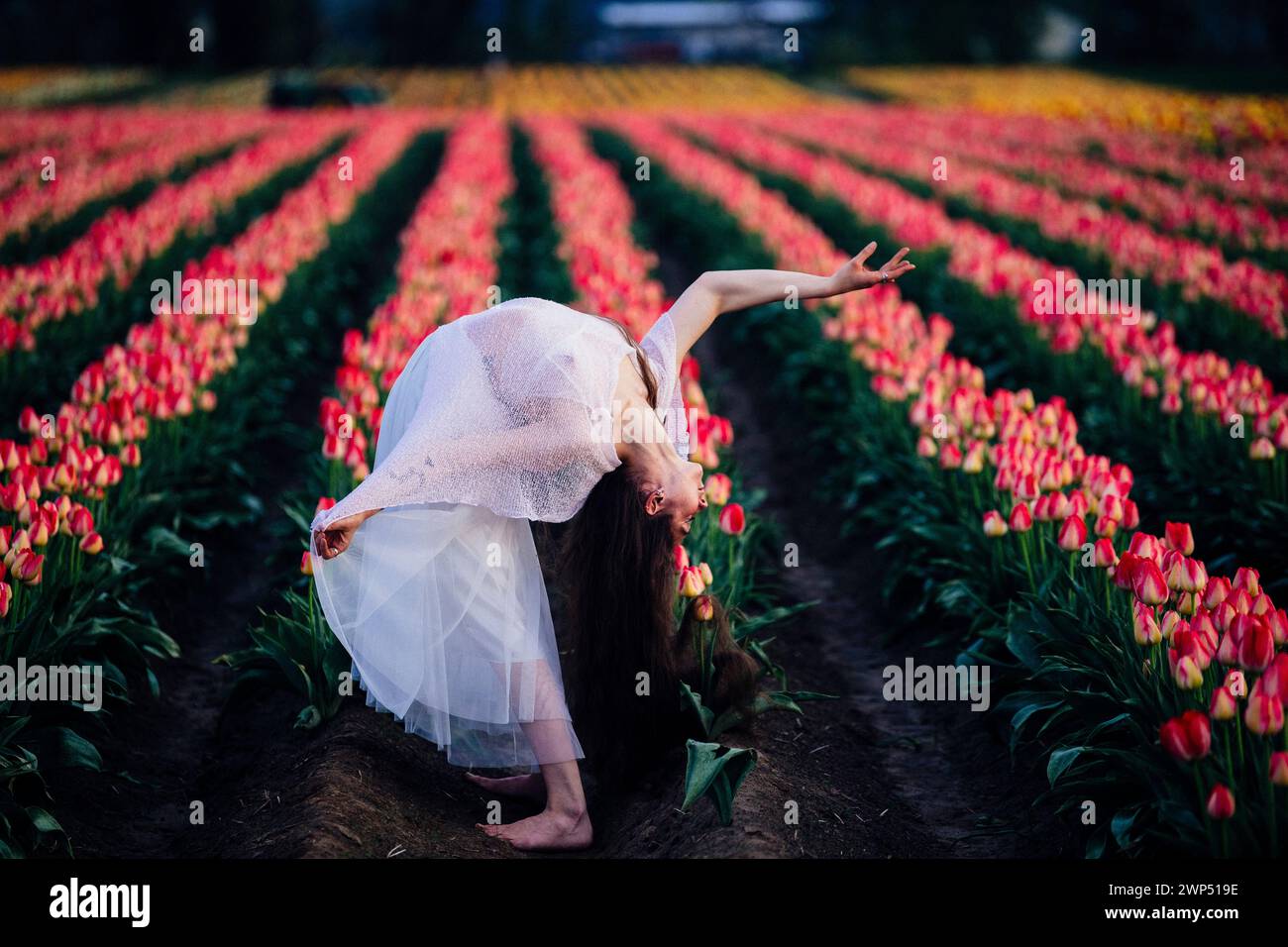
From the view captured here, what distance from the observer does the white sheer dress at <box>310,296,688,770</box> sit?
3.72 meters

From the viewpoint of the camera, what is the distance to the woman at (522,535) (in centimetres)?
372

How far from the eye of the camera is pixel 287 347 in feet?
31.7

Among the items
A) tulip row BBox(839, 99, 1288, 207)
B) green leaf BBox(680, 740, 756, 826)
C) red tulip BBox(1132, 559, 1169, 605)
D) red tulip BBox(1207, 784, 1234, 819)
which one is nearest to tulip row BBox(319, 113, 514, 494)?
green leaf BBox(680, 740, 756, 826)

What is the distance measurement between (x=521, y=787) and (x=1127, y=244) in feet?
27.2

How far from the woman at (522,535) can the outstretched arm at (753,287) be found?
0.04 ft

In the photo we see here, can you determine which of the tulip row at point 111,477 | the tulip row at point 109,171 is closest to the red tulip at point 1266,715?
the tulip row at point 111,477

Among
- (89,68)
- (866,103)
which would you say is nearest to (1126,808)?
(866,103)

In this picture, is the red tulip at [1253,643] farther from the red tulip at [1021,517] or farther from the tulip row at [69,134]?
the tulip row at [69,134]

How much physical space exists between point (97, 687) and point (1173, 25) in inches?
2562

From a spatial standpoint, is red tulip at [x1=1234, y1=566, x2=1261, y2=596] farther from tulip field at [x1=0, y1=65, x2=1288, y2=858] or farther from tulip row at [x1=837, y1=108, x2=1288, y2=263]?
tulip row at [x1=837, y1=108, x2=1288, y2=263]

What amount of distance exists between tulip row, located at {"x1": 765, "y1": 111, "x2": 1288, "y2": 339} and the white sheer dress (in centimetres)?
593

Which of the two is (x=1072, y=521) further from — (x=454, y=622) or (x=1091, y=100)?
(x=1091, y=100)

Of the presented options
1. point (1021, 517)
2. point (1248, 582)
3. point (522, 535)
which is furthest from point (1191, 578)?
point (522, 535)

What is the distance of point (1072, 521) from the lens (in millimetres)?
4547
